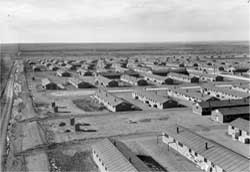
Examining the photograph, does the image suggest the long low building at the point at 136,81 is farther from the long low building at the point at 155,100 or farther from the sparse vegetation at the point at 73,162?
the sparse vegetation at the point at 73,162

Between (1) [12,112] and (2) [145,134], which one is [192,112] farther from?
(1) [12,112]

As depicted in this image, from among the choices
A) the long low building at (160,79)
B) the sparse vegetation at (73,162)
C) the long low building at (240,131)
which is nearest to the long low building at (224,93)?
the long low building at (160,79)

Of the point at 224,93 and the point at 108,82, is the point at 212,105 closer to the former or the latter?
the point at 224,93

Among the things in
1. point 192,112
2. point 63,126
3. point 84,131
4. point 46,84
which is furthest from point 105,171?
point 46,84

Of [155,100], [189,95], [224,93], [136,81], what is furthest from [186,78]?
[155,100]

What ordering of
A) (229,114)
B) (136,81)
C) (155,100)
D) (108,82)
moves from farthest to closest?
(136,81) → (108,82) → (155,100) → (229,114)

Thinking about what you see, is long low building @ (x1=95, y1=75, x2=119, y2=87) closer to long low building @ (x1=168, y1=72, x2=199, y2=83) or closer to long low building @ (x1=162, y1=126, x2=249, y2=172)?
long low building @ (x1=168, y1=72, x2=199, y2=83)

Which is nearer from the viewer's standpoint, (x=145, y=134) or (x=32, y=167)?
(x=32, y=167)
